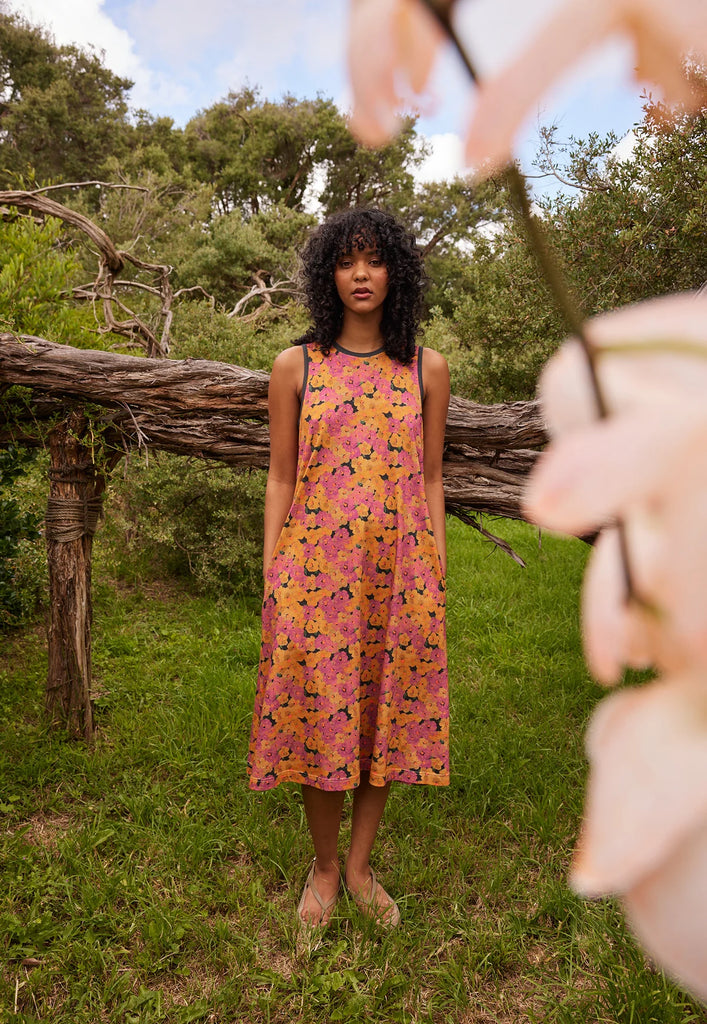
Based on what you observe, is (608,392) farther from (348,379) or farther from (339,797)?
(339,797)

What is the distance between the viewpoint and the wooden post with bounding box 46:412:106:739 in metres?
2.71

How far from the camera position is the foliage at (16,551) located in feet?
10.8

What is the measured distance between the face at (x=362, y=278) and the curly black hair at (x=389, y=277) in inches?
A: 1.1

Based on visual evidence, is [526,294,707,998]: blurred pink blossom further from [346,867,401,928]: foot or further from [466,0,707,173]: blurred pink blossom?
[346,867,401,928]: foot

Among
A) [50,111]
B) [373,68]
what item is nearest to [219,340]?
[50,111]

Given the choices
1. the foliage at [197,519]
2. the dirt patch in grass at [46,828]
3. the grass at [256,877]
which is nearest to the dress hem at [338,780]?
the grass at [256,877]

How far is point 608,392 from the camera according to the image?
0.10 meters

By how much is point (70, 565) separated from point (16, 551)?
41.1 inches

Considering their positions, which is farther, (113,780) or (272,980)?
(113,780)

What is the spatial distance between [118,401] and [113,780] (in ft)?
4.74

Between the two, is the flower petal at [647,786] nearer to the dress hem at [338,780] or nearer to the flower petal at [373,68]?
the flower petal at [373,68]

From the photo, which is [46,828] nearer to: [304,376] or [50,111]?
[304,376]

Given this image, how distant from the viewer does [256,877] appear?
2.28 m

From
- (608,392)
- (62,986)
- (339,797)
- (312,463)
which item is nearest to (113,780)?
(62,986)
